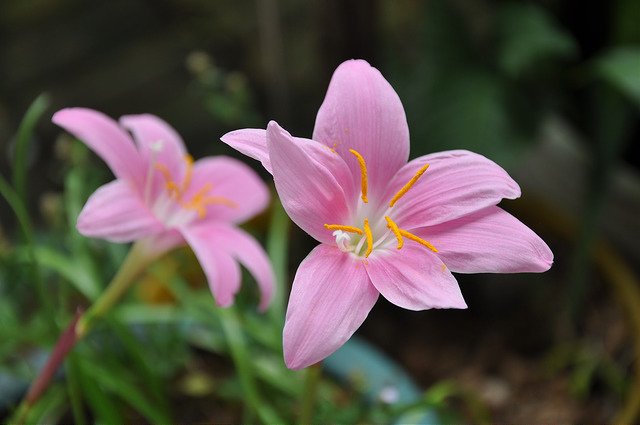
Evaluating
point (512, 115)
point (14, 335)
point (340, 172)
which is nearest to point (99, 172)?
point (14, 335)

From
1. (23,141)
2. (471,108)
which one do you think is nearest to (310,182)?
(23,141)

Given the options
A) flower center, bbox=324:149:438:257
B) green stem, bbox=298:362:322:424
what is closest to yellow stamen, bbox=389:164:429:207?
flower center, bbox=324:149:438:257

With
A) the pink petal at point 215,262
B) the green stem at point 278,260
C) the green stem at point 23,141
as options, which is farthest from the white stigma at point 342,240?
the green stem at point 278,260

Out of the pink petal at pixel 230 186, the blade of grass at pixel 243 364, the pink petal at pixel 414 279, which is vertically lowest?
the blade of grass at pixel 243 364

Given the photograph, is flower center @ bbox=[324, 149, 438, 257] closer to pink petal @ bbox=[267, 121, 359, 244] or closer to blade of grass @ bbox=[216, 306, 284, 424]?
pink petal @ bbox=[267, 121, 359, 244]

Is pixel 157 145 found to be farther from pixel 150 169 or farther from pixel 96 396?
pixel 96 396

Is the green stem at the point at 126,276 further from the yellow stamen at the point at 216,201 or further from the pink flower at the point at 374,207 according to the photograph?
the pink flower at the point at 374,207

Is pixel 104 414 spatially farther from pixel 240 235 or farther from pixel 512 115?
pixel 512 115

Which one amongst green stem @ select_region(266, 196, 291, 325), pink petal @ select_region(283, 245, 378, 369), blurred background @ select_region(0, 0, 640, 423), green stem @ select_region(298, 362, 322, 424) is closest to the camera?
pink petal @ select_region(283, 245, 378, 369)
